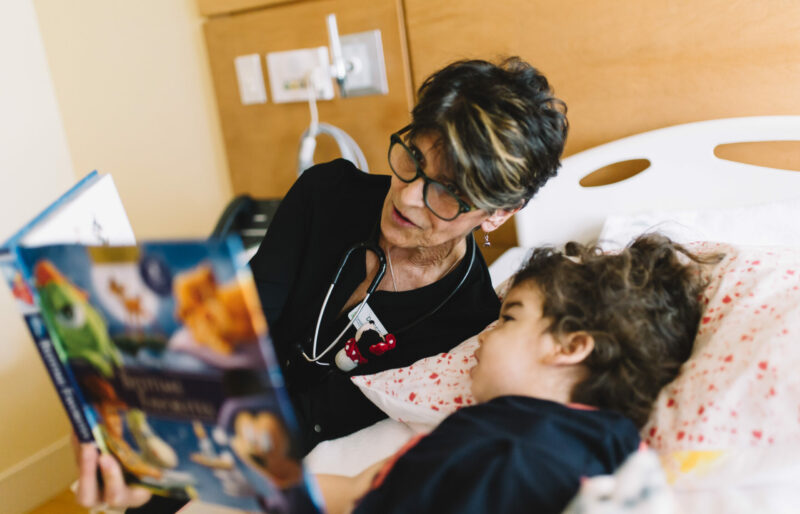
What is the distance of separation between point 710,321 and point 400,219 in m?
0.57

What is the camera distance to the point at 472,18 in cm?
172

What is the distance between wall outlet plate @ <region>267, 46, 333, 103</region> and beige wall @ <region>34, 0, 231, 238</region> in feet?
1.19

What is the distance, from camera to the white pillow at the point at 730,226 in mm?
1319

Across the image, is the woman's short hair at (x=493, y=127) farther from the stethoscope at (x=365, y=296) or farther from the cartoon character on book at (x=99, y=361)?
the cartoon character on book at (x=99, y=361)

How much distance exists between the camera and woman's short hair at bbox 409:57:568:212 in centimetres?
105

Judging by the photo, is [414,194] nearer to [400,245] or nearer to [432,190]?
[432,190]

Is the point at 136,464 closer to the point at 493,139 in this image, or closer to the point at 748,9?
the point at 493,139

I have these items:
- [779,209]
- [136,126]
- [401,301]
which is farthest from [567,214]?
[136,126]

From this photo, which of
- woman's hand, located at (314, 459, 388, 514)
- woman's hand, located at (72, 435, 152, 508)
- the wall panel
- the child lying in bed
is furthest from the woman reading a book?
the wall panel

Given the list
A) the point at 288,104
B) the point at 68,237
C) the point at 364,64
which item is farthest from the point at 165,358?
the point at 288,104

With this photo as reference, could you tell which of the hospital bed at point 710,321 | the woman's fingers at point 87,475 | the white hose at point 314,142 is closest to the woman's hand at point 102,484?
the woman's fingers at point 87,475

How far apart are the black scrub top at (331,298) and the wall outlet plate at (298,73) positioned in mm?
739

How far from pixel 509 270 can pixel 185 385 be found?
1.09m

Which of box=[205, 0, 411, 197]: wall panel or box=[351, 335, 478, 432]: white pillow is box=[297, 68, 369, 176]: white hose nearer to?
box=[205, 0, 411, 197]: wall panel
